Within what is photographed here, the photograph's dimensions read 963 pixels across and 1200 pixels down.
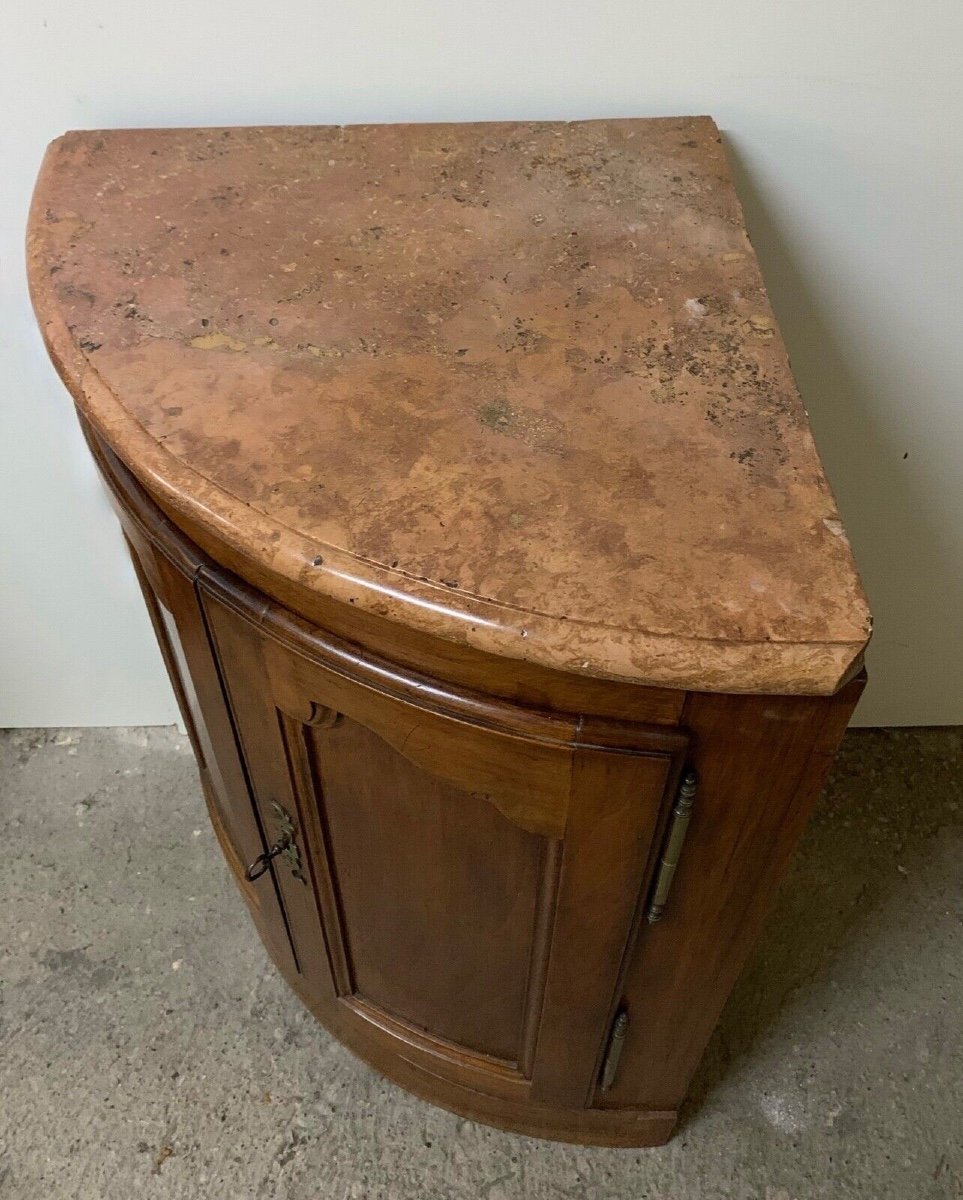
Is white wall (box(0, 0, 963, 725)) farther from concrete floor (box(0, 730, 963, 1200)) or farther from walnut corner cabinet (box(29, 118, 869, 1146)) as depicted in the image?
concrete floor (box(0, 730, 963, 1200))

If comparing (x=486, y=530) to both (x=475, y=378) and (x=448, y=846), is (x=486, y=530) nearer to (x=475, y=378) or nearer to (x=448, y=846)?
(x=475, y=378)

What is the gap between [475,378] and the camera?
0.66 meters

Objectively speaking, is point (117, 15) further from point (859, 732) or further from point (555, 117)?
point (859, 732)

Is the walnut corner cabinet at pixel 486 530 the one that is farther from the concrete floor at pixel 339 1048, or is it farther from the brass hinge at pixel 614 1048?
the concrete floor at pixel 339 1048

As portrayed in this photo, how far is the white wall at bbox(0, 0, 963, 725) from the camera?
84 centimetres

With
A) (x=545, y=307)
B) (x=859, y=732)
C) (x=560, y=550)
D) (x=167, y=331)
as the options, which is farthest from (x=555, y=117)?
(x=859, y=732)

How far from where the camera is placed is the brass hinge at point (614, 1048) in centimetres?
87

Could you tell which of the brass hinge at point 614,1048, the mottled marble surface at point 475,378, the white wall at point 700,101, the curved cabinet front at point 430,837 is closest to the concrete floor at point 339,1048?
the curved cabinet front at point 430,837

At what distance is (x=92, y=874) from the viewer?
1.43m

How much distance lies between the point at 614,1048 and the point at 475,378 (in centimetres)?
65

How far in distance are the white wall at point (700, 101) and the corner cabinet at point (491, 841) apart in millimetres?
379

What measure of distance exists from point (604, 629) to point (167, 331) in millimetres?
400

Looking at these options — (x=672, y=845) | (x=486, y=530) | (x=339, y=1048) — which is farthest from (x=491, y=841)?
(x=339, y=1048)

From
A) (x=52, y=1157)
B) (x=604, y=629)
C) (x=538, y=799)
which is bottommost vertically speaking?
(x=52, y=1157)
